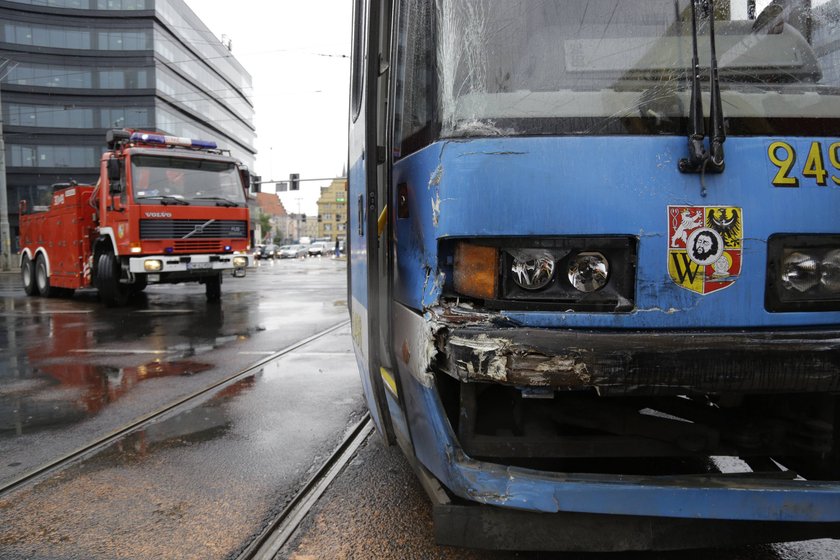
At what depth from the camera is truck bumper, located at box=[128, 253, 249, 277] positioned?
11.3 metres

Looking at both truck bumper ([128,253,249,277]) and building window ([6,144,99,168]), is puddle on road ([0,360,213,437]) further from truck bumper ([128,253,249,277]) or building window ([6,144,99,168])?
building window ([6,144,99,168])

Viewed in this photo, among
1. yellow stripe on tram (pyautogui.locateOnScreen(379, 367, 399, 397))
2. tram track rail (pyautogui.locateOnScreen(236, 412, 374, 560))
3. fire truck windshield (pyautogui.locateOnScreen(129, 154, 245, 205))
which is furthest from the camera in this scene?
fire truck windshield (pyautogui.locateOnScreen(129, 154, 245, 205))

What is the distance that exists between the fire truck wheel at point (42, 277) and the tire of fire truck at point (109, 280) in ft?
12.8

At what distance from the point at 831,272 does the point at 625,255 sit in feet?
2.28

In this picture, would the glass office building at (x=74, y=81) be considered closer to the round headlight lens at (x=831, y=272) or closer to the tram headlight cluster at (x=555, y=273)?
the tram headlight cluster at (x=555, y=273)

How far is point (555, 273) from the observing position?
1.96m

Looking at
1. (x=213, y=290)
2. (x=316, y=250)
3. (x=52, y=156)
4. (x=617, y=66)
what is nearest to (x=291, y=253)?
(x=316, y=250)

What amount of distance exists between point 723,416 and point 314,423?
117 inches

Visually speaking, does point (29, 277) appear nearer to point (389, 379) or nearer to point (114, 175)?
point (114, 175)

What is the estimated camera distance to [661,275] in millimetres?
1909

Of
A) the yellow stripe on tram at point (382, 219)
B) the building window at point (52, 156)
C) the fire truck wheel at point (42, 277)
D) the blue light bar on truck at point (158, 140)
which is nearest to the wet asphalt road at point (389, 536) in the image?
the yellow stripe on tram at point (382, 219)

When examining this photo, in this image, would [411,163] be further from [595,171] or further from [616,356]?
[616,356]

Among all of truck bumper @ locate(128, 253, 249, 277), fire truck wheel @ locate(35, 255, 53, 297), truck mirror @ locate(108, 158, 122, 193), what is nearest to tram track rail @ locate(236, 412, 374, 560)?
truck bumper @ locate(128, 253, 249, 277)

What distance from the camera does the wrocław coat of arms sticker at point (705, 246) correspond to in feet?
6.26
